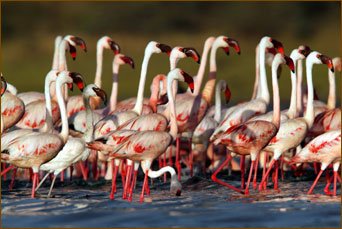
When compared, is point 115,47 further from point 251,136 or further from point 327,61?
point 251,136

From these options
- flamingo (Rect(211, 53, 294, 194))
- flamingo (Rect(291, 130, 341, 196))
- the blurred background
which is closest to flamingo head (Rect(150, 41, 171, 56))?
flamingo (Rect(211, 53, 294, 194))

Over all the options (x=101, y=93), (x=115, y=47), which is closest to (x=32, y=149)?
(x=101, y=93)

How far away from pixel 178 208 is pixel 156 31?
27.0 metres

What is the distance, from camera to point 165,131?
32.8 ft

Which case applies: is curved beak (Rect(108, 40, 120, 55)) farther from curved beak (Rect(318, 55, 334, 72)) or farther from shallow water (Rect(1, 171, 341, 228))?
curved beak (Rect(318, 55, 334, 72))

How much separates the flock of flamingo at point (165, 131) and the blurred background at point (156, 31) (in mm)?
13716

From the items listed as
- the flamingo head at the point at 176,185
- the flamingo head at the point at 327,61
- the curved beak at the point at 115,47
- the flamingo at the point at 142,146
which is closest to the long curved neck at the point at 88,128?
the flamingo at the point at 142,146

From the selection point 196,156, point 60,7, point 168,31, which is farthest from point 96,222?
point 60,7

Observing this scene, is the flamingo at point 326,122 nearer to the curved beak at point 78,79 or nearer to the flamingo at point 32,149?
the curved beak at point 78,79

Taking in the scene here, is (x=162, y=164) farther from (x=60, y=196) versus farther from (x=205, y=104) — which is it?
(x=60, y=196)

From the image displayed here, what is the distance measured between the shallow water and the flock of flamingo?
0.71 ft

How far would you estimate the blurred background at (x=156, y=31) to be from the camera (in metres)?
28.7

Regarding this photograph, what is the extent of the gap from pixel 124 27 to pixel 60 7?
589 cm

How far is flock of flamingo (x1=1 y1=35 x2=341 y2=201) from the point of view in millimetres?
8891
